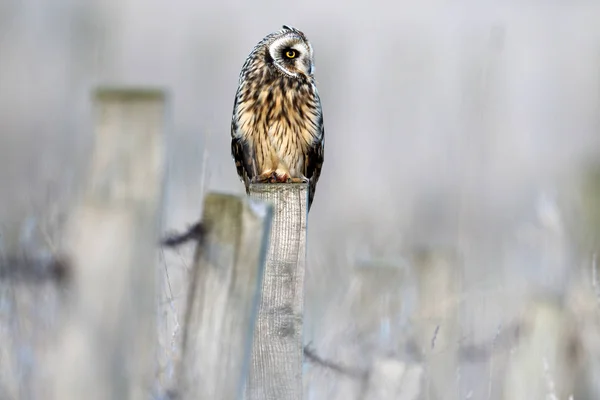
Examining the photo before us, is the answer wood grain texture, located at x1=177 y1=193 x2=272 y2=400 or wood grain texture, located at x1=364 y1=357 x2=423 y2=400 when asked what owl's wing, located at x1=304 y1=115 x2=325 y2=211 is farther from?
wood grain texture, located at x1=177 y1=193 x2=272 y2=400

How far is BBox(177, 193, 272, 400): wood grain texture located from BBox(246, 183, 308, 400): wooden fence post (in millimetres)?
474

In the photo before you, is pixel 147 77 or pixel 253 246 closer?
pixel 253 246

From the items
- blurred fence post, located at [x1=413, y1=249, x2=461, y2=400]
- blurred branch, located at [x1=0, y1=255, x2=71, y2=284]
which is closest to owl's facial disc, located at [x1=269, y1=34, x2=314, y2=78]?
blurred fence post, located at [x1=413, y1=249, x2=461, y2=400]

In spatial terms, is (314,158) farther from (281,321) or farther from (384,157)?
(384,157)

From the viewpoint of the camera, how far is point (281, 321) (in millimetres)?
2678

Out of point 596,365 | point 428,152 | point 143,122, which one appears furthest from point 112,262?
point 428,152

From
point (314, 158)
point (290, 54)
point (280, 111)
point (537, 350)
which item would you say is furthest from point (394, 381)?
point (290, 54)

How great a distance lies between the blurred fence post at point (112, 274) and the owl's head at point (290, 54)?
2470 mm

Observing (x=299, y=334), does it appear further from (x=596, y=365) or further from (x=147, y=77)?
(x=147, y=77)

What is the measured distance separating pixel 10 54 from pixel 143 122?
364 inches

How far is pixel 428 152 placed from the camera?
34.1 ft

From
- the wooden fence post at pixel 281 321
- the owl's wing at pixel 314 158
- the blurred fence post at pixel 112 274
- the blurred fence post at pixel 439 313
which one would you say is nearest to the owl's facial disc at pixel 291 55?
the owl's wing at pixel 314 158

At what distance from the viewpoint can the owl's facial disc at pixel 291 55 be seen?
442 centimetres

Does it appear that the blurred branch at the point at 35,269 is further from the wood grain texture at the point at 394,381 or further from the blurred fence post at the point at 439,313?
the blurred fence post at the point at 439,313
